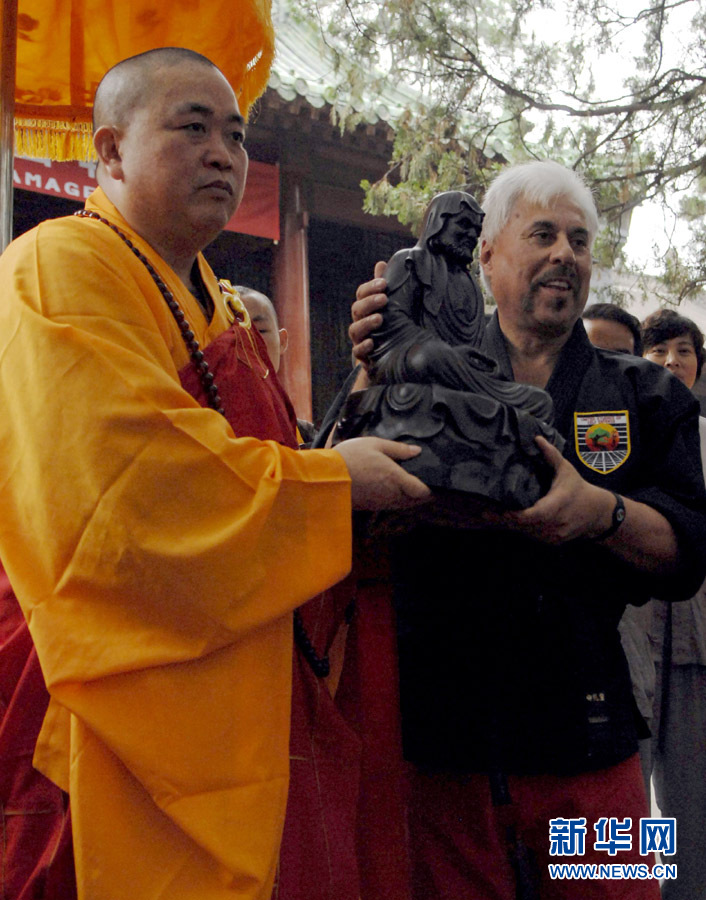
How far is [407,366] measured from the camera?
1729 mm

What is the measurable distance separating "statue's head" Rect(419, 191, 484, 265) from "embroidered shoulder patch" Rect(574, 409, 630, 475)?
447mm

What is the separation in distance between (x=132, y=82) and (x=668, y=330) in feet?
8.56

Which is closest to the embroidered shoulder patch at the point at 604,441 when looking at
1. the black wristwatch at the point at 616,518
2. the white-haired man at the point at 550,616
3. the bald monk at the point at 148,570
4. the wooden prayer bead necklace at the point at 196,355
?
the white-haired man at the point at 550,616

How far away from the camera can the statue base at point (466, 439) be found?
1.61 metres

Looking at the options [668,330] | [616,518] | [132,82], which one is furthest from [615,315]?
[132,82]

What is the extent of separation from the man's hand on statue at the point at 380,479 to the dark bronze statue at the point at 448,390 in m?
0.03

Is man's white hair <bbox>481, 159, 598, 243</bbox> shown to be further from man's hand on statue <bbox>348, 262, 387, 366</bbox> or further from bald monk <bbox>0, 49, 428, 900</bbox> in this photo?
bald monk <bbox>0, 49, 428, 900</bbox>

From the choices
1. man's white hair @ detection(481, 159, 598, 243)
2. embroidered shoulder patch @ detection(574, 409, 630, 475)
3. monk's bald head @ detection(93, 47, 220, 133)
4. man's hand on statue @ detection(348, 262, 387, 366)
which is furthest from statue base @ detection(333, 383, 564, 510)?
monk's bald head @ detection(93, 47, 220, 133)

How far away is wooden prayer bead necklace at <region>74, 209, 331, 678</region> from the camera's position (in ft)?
5.57

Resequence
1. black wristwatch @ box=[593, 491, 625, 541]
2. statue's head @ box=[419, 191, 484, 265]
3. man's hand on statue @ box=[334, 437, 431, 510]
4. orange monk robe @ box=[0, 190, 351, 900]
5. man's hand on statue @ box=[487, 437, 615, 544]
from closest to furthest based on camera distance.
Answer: orange monk robe @ box=[0, 190, 351, 900]
man's hand on statue @ box=[334, 437, 431, 510]
man's hand on statue @ box=[487, 437, 615, 544]
black wristwatch @ box=[593, 491, 625, 541]
statue's head @ box=[419, 191, 484, 265]

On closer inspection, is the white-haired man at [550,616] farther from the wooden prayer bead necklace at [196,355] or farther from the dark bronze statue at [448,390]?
the wooden prayer bead necklace at [196,355]

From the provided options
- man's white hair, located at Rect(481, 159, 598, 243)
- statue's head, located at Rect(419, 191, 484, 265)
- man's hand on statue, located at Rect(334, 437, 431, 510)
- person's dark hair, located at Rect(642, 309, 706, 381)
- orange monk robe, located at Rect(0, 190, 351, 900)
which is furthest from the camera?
person's dark hair, located at Rect(642, 309, 706, 381)

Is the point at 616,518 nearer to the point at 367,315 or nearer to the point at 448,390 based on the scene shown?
the point at 448,390

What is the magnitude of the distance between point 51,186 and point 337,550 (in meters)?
5.36
